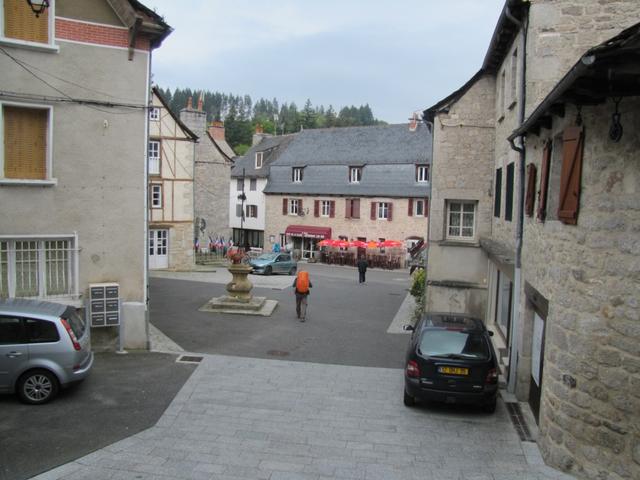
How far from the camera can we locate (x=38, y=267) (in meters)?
12.6

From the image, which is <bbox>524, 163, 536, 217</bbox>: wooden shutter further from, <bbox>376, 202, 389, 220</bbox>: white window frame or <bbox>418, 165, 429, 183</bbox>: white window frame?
<bbox>376, 202, 389, 220</bbox>: white window frame

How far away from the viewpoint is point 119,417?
9336 millimetres

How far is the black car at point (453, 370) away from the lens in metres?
9.86

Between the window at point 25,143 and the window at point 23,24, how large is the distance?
53.7 inches

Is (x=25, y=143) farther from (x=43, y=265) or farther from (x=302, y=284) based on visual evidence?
(x=302, y=284)

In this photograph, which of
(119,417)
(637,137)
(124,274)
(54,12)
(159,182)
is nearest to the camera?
(637,137)

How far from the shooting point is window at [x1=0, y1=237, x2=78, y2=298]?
40.4 feet

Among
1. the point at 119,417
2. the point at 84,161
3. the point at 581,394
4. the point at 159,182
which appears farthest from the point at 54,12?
the point at 159,182

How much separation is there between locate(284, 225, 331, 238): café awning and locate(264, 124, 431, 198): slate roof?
8.96 ft

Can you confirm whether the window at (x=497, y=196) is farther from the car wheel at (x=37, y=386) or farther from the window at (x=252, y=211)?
the window at (x=252, y=211)

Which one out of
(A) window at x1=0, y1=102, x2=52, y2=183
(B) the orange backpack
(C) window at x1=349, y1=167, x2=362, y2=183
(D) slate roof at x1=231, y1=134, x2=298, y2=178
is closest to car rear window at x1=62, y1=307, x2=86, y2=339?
(A) window at x1=0, y1=102, x2=52, y2=183

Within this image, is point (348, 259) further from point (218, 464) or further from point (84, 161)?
point (218, 464)

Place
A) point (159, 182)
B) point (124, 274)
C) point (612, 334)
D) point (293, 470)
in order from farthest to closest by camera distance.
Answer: point (159, 182) < point (124, 274) < point (293, 470) < point (612, 334)

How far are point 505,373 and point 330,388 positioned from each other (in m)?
3.67
